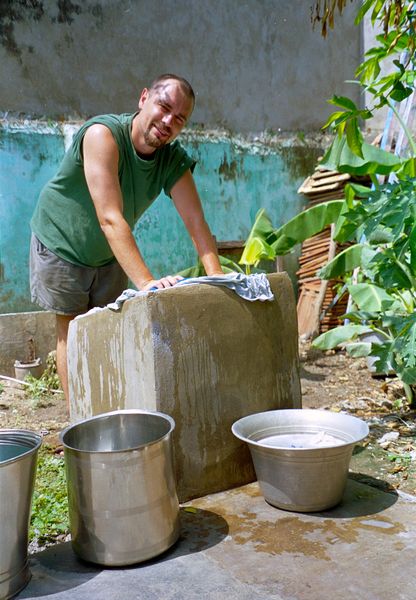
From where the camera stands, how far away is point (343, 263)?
5082 millimetres

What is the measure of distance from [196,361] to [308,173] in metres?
6.01

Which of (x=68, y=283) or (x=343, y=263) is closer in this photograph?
(x=68, y=283)

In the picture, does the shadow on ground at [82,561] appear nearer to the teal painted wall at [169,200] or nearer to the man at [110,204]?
the man at [110,204]

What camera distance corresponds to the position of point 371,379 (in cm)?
571

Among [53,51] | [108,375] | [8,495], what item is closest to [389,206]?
[108,375]

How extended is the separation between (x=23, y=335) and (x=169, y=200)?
223 centimetres

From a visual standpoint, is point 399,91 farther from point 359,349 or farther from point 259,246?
point 259,246

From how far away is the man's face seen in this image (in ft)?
9.71

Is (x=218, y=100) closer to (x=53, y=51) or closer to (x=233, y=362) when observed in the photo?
(x=53, y=51)

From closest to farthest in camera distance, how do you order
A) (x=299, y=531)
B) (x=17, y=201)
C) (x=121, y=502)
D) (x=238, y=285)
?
(x=121, y=502) → (x=299, y=531) → (x=238, y=285) → (x=17, y=201)

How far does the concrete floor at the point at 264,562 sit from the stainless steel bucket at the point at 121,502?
8 cm

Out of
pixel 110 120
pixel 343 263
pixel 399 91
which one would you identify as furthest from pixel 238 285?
pixel 343 263

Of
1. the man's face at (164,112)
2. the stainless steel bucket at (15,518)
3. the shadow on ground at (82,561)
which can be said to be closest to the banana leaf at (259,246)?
the man's face at (164,112)

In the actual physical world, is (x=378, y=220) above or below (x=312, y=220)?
below
